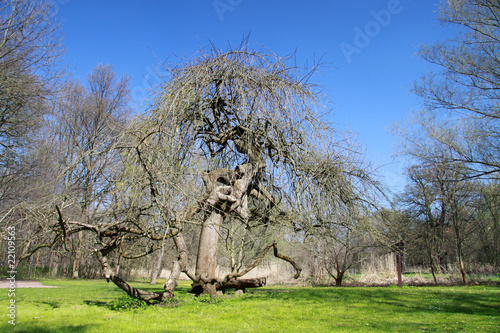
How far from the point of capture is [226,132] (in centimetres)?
733

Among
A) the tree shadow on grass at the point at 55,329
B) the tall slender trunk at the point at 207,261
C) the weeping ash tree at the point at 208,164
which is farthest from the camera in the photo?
the tall slender trunk at the point at 207,261

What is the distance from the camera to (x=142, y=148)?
5.20 metres

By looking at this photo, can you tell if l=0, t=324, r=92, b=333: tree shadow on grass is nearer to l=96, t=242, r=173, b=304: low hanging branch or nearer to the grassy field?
the grassy field

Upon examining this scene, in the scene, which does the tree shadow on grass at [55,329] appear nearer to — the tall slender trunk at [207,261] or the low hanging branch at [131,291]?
the low hanging branch at [131,291]

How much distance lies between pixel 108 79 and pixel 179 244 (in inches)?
739

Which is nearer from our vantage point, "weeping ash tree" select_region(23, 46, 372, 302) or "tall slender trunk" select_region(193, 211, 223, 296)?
"weeping ash tree" select_region(23, 46, 372, 302)

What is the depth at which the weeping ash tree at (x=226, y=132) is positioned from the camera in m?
5.67

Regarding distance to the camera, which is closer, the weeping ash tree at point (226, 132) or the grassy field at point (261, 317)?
the grassy field at point (261, 317)

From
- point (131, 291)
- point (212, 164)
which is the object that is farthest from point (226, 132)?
point (131, 291)

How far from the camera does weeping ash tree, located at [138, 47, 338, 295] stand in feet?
18.6

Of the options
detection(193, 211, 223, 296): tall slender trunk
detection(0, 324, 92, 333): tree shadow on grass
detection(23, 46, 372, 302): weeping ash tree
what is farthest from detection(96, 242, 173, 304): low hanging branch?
detection(0, 324, 92, 333): tree shadow on grass

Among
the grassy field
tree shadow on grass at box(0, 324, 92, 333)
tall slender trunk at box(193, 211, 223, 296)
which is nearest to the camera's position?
tree shadow on grass at box(0, 324, 92, 333)

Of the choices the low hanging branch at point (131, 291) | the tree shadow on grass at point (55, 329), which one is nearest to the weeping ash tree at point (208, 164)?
the low hanging branch at point (131, 291)

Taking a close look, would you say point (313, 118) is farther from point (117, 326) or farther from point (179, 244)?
point (117, 326)
